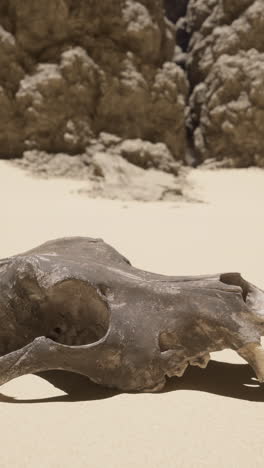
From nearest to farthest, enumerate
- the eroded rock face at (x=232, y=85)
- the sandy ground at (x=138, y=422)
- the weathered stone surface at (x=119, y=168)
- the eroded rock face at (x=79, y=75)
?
the sandy ground at (x=138, y=422), the weathered stone surface at (x=119, y=168), the eroded rock face at (x=79, y=75), the eroded rock face at (x=232, y=85)

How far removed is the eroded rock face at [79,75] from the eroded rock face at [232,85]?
1.40 m

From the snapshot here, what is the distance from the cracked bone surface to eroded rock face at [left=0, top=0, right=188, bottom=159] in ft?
20.4

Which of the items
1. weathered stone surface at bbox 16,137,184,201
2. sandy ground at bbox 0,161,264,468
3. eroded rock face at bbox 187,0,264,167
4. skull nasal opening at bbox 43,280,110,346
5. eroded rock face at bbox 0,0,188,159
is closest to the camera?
sandy ground at bbox 0,161,264,468

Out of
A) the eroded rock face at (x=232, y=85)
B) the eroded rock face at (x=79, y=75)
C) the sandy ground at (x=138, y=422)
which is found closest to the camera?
Answer: the sandy ground at (x=138, y=422)

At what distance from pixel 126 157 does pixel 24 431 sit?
6.70 metres

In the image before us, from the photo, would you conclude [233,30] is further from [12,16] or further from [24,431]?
[24,431]

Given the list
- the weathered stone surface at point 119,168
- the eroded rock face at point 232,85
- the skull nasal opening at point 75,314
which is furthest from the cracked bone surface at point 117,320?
the eroded rock face at point 232,85

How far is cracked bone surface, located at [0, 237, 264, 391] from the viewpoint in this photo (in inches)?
65.2

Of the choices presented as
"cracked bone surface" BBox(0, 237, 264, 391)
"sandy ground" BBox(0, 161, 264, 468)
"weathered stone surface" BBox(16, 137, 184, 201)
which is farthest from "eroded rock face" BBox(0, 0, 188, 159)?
"cracked bone surface" BBox(0, 237, 264, 391)

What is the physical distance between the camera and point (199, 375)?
1851mm

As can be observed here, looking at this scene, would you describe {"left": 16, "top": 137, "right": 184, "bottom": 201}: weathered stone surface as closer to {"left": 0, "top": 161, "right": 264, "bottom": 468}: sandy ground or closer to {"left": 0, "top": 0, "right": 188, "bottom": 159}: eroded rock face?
{"left": 0, "top": 0, "right": 188, "bottom": 159}: eroded rock face

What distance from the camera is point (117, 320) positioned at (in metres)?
1.70

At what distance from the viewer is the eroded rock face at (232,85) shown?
9438 mm

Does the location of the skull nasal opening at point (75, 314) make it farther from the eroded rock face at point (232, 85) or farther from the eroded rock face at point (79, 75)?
the eroded rock face at point (232, 85)
